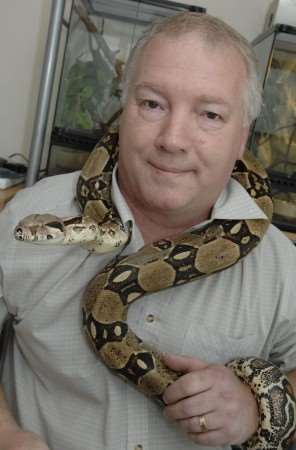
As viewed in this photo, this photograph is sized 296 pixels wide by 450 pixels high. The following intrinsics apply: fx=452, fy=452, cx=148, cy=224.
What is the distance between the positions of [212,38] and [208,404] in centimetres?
73

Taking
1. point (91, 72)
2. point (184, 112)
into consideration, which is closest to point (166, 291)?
point (184, 112)

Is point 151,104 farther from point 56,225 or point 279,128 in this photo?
point 279,128

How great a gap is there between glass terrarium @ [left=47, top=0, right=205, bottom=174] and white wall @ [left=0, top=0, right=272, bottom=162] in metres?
0.23

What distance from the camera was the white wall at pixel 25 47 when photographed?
194cm

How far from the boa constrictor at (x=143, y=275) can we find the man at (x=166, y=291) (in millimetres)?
A: 35

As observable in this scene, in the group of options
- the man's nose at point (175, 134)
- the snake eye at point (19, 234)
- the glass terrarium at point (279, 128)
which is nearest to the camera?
the snake eye at point (19, 234)

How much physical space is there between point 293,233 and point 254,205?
0.74 m

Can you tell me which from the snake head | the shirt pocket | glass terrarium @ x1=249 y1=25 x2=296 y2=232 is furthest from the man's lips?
glass terrarium @ x1=249 y1=25 x2=296 y2=232

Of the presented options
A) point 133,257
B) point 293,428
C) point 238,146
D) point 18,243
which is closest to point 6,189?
point 18,243

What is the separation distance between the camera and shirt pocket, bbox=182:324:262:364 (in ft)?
3.30

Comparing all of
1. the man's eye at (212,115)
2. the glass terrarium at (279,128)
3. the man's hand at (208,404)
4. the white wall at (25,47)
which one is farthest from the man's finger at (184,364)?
the white wall at (25,47)

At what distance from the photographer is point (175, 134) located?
2.98ft

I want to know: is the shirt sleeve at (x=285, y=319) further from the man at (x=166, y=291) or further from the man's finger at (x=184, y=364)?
the man's finger at (x=184, y=364)

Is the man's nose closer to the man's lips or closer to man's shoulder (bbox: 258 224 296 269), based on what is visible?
the man's lips
